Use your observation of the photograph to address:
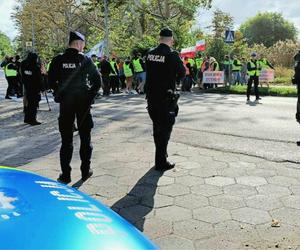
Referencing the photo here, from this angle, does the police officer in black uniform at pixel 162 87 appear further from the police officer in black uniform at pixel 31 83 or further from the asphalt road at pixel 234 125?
the police officer in black uniform at pixel 31 83

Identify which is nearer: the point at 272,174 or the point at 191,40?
the point at 272,174

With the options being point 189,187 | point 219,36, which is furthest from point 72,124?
point 219,36

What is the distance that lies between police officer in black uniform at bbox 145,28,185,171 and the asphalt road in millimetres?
1581

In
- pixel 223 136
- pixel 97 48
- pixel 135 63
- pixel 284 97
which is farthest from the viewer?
pixel 97 48

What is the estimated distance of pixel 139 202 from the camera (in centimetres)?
489

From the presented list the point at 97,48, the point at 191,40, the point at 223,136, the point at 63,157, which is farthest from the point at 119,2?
the point at 63,157

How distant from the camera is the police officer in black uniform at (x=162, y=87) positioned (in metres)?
5.98

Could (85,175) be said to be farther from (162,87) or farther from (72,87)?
(162,87)

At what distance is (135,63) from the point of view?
19859mm

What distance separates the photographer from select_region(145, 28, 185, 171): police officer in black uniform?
235 inches

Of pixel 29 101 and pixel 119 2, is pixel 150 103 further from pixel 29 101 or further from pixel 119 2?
pixel 119 2

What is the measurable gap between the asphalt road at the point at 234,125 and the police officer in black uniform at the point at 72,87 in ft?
Answer: 8.78

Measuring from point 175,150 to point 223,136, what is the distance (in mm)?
1509

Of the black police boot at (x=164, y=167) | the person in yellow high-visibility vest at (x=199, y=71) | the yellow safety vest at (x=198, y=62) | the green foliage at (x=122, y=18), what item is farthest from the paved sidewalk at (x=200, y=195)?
the green foliage at (x=122, y=18)
